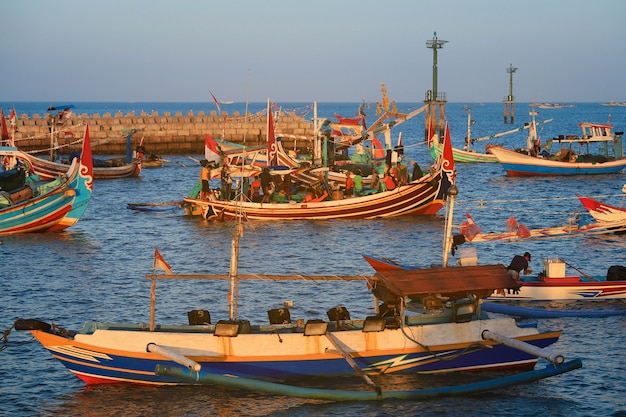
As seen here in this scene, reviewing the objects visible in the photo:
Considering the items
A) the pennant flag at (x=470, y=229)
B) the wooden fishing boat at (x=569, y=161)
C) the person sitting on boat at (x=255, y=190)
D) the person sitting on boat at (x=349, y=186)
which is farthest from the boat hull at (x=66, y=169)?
the pennant flag at (x=470, y=229)

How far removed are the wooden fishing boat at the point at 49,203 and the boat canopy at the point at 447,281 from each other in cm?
2278

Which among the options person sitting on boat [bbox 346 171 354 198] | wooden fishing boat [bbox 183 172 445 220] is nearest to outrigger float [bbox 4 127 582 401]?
wooden fishing boat [bbox 183 172 445 220]

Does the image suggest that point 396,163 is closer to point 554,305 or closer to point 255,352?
point 554,305

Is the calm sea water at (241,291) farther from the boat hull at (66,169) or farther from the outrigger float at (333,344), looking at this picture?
A: the boat hull at (66,169)

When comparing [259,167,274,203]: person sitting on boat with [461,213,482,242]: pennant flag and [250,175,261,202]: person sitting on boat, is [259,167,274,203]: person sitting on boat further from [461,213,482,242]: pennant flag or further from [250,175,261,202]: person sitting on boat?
[461,213,482,242]: pennant flag

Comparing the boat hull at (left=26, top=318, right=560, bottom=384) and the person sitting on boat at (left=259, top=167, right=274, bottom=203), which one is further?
the person sitting on boat at (left=259, top=167, right=274, bottom=203)

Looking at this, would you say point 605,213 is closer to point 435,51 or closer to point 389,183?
point 389,183

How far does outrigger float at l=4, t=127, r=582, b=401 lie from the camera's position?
1983 centimetres

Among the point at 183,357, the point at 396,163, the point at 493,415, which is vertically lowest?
the point at 493,415

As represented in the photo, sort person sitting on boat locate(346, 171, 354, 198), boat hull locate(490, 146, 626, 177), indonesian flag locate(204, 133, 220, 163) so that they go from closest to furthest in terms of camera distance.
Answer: person sitting on boat locate(346, 171, 354, 198), indonesian flag locate(204, 133, 220, 163), boat hull locate(490, 146, 626, 177)

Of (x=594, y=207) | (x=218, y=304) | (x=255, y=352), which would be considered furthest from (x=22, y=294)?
(x=594, y=207)

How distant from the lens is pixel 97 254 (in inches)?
1522

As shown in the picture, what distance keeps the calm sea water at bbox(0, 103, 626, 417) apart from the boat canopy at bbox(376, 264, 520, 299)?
2.25 meters

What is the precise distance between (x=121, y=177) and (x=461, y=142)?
232 feet
